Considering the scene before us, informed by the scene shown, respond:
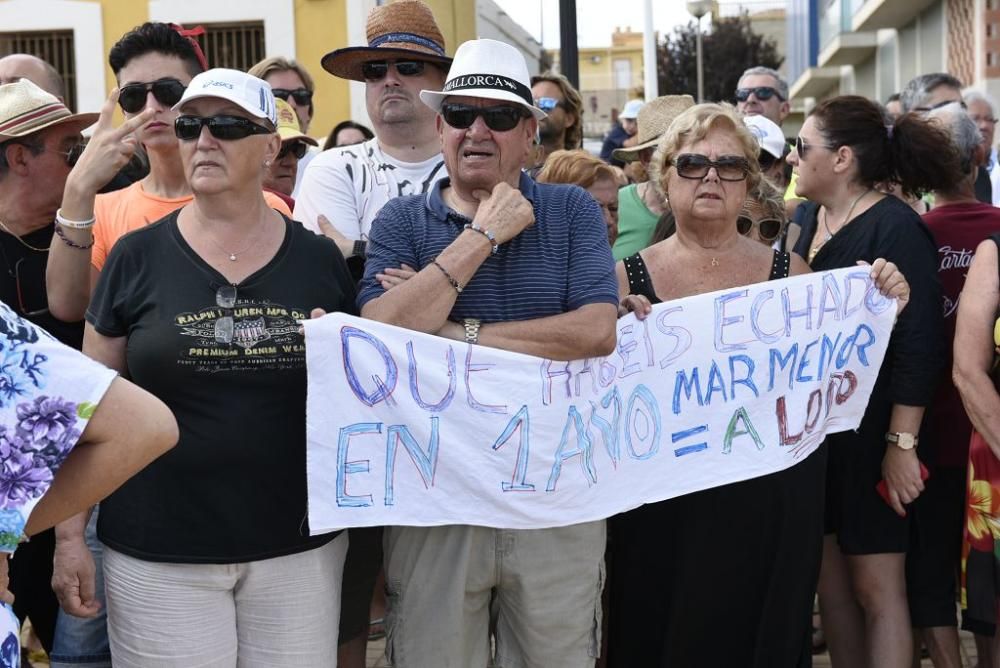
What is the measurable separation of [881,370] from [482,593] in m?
1.74

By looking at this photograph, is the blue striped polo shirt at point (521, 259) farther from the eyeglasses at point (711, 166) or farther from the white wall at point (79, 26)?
the white wall at point (79, 26)

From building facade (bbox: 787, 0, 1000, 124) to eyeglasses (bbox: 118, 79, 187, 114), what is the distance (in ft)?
48.9

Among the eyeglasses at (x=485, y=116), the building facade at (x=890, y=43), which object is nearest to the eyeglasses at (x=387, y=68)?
the eyeglasses at (x=485, y=116)

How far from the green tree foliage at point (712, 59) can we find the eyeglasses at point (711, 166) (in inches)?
1321

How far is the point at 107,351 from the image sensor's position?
3.21 meters

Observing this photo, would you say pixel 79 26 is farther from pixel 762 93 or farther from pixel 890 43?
pixel 890 43

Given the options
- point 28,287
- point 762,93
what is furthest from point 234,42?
point 28,287

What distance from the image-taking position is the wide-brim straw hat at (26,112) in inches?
147

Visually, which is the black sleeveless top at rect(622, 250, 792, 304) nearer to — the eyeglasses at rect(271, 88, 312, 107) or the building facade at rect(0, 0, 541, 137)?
the eyeglasses at rect(271, 88, 312, 107)

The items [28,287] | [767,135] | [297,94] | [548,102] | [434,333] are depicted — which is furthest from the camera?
[297,94]

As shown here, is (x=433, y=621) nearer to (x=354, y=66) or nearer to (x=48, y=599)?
(x=48, y=599)

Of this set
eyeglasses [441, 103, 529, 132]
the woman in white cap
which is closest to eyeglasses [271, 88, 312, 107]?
eyeglasses [441, 103, 529, 132]

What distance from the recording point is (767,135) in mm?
5918

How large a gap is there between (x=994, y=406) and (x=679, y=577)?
1.19 metres
